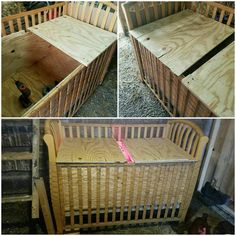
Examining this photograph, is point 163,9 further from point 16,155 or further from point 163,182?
point 16,155

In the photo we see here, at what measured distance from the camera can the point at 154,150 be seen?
4.58ft

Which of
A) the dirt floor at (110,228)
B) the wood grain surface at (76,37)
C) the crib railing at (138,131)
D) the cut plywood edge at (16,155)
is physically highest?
the wood grain surface at (76,37)

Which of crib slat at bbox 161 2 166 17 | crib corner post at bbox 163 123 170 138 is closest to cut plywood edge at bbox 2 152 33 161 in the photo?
crib corner post at bbox 163 123 170 138

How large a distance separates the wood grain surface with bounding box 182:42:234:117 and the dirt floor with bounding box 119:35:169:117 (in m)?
0.62

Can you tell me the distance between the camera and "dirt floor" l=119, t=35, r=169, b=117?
67.2 inches

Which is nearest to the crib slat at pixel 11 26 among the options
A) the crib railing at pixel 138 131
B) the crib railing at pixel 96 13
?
the crib railing at pixel 96 13

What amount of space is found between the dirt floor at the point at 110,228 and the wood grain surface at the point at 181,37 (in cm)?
92

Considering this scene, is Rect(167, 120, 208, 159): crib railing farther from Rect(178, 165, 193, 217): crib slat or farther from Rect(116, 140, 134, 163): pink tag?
Rect(116, 140, 134, 163): pink tag

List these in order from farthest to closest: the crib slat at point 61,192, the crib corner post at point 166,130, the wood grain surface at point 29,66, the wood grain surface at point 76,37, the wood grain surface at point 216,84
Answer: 1. the crib corner post at point 166,130
2. the wood grain surface at point 29,66
3. the wood grain surface at point 76,37
4. the crib slat at point 61,192
5. the wood grain surface at point 216,84

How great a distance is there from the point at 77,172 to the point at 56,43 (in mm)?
787

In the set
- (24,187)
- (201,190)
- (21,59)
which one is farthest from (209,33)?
(24,187)

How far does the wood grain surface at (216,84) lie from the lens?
102 centimetres

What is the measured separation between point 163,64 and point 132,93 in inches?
22.3

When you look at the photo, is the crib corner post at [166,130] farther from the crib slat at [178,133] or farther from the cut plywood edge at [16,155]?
the cut plywood edge at [16,155]
